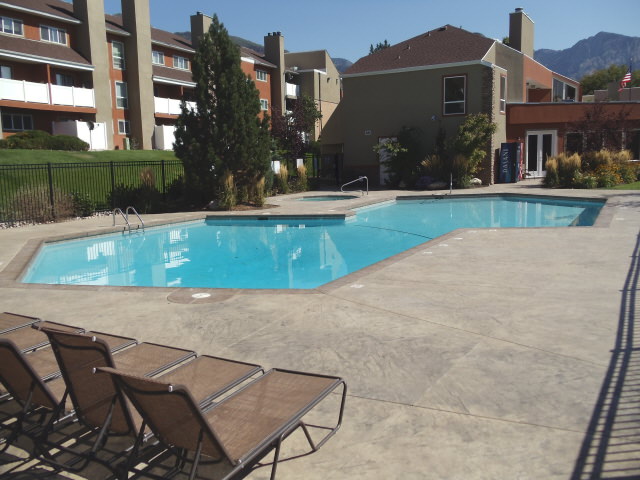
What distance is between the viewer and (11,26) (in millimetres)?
29125

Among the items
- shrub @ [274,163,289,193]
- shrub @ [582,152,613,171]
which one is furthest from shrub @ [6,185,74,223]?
shrub @ [582,152,613,171]

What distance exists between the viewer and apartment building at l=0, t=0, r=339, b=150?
28.8 m

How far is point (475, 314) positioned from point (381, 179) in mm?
23295

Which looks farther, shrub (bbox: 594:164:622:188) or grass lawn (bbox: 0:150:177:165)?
shrub (bbox: 594:164:622:188)

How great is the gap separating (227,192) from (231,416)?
1666 centimetres

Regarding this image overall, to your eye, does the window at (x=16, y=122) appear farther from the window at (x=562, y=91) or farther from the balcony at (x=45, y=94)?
the window at (x=562, y=91)

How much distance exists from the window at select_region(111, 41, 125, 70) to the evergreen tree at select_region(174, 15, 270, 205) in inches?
694

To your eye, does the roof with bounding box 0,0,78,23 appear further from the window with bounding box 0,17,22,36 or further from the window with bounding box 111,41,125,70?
the window with bounding box 111,41,125,70

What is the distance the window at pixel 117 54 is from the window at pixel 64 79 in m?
3.13

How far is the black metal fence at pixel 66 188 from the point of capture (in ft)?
54.2

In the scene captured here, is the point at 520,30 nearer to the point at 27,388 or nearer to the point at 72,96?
the point at 72,96

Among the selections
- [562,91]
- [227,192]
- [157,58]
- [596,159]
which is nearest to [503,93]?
[596,159]

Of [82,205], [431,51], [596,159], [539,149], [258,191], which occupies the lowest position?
[82,205]

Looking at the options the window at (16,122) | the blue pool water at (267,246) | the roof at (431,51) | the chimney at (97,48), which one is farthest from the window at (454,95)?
the window at (16,122)
